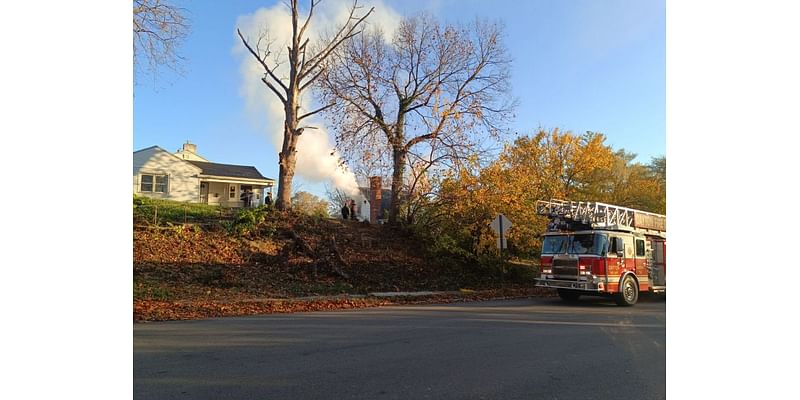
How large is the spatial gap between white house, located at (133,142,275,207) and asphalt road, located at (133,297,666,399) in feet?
86.9

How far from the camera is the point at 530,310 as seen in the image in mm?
13367

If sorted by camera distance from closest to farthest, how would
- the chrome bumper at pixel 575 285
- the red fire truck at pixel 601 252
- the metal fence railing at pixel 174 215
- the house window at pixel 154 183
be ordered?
the chrome bumper at pixel 575 285, the red fire truck at pixel 601 252, the metal fence railing at pixel 174 215, the house window at pixel 154 183

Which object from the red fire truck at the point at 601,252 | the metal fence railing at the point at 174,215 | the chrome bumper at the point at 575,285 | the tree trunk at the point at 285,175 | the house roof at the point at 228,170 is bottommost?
the chrome bumper at the point at 575,285

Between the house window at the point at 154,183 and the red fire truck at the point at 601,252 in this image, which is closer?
the red fire truck at the point at 601,252

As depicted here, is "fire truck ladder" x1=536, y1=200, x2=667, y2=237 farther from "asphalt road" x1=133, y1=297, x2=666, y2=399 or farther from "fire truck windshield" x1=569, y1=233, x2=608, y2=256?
"asphalt road" x1=133, y1=297, x2=666, y2=399

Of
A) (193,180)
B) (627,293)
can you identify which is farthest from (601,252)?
(193,180)

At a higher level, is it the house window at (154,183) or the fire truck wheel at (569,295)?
the house window at (154,183)

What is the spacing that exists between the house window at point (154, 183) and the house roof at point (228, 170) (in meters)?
3.31

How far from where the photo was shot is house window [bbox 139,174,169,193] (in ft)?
111

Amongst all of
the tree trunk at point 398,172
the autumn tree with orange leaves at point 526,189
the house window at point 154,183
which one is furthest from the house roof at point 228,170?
the autumn tree with orange leaves at point 526,189

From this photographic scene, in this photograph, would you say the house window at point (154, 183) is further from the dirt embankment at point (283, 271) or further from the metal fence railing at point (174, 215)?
the dirt embankment at point (283, 271)

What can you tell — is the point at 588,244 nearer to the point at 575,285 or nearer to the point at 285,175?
the point at 575,285

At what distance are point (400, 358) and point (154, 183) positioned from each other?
105ft

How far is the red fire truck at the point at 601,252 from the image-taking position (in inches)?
584
